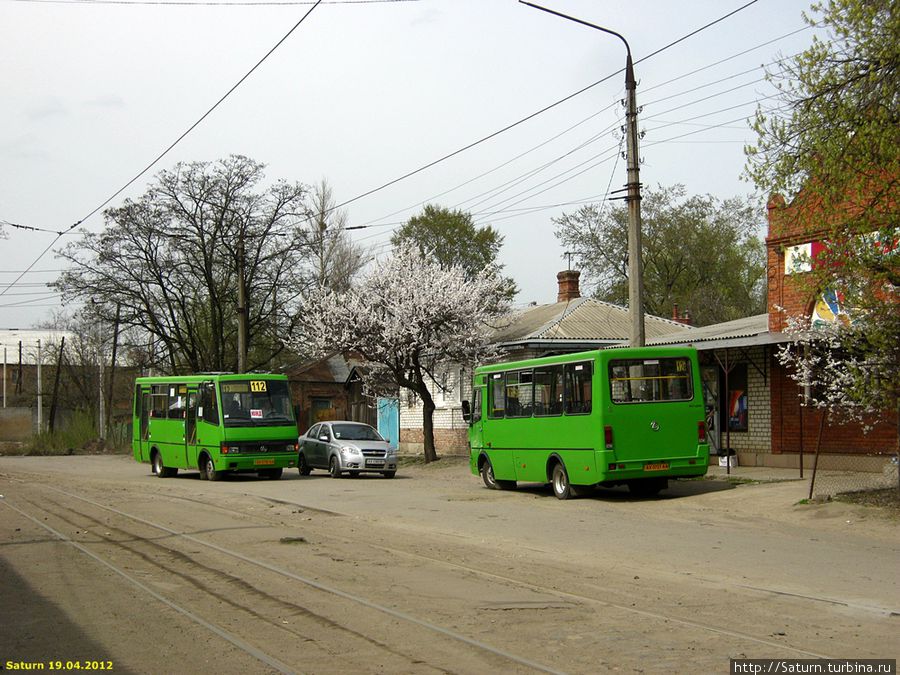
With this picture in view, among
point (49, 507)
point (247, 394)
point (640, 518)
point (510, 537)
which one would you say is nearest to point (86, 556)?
point (510, 537)

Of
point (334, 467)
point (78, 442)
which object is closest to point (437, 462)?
point (334, 467)

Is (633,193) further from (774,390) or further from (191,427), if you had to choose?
(191,427)

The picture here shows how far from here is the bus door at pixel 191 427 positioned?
27969mm

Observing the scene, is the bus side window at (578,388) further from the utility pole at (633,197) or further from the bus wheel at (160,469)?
the bus wheel at (160,469)

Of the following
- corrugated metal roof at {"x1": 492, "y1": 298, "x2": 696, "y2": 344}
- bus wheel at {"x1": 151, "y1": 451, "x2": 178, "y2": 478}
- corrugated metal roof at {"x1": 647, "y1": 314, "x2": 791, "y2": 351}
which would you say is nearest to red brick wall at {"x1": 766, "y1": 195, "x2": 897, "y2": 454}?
corrugated metal roof at {"x1": 647, "y1": 314, "x2": 791, "y2": 351}

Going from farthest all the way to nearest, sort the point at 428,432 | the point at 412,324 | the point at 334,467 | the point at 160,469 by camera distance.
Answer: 1. the point at 428,432
2. the point at 412,324
3. the point at 160,469
4. the point at 334,467

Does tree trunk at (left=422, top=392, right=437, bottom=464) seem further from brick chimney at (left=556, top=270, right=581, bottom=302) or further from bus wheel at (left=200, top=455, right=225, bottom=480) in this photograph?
brick chimney at (left=556, top=270, right=581, bottom=302)

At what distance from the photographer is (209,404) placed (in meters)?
27.1

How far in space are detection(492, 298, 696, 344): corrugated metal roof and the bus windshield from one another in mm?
10221

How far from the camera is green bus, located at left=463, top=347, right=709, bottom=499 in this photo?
18.2 metres

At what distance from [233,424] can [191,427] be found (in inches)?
88.3

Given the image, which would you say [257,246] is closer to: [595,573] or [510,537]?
[510,537]

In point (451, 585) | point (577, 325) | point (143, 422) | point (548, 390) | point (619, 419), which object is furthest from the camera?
point (577, 325)

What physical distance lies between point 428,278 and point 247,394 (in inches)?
364
